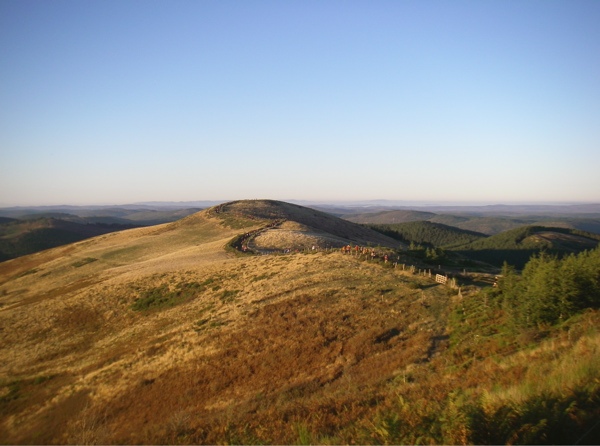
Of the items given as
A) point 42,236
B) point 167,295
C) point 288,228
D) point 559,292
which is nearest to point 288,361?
point 559,292

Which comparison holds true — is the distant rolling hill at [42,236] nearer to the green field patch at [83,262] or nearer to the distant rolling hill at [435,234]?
the green field patch at [83,262]

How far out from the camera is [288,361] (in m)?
18.0

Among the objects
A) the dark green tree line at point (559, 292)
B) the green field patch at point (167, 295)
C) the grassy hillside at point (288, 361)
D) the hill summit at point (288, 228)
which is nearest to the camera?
the grassy hillside at point (288, 361)

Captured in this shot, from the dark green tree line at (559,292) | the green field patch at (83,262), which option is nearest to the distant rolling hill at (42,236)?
the green field patch at (83,262)

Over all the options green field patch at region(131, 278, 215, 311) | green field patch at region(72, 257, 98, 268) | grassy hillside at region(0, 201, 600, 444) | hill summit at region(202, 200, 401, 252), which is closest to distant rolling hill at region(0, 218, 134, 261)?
green field patch at region(72, 257, 98, 268)

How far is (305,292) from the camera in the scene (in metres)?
27.0

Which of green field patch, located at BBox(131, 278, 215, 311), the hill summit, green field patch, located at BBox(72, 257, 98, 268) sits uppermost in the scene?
the hill summit

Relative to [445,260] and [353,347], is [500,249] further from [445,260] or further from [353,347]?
[353,347]

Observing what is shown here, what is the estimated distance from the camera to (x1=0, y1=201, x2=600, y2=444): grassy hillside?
7.38 metres

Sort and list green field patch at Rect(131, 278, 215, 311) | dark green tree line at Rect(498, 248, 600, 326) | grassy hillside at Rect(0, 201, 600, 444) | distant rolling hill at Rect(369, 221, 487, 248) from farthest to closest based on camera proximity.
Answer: distant rolling hill at Rect(369, 221, 487, 248) → green field patch at Rect(131, 278, 215, 311) → dark green tree line at Rect(498, 248, 600, 326) → grassy hillside at Rect(0, 201, 600, 444)

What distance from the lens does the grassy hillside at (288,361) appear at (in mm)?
7375

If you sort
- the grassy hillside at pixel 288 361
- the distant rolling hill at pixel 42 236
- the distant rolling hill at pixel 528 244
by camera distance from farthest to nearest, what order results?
the distant rolling hill at pixel 42 236
the distant rolling hill at pixel 528 244
the grassy hillside at pixel 288 361

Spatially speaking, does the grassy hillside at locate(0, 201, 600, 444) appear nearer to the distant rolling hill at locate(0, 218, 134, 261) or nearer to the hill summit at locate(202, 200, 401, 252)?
the hill summit at locate(202, 200, 401, 252)

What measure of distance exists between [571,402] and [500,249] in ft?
407
